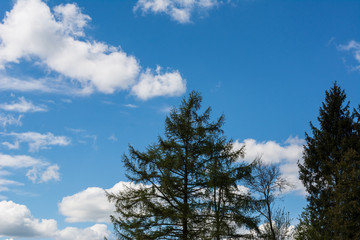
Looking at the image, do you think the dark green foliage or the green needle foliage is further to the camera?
the dark green foliage

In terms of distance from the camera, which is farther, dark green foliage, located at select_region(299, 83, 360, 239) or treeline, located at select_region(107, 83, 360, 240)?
dark green foliage, located at select_region(299, 83, 360, 239)

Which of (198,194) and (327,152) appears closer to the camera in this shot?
(198,194)

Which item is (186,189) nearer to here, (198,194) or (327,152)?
(198,194)

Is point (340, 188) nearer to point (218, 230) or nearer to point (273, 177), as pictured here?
point (273, 177)

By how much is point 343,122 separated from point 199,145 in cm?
1542

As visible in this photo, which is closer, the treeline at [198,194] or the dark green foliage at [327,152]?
the treeline at [198,194]

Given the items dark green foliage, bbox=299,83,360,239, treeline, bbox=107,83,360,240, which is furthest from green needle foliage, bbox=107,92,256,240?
dark green foliage, bbox=299,83,360,239

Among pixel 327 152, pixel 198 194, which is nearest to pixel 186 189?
pixel 198 194

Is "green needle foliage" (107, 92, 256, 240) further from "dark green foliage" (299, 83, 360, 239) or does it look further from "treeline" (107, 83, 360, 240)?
"dark green foliage" (299, 83, 360, 239)

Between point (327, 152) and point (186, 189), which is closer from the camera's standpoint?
point (186, 189)

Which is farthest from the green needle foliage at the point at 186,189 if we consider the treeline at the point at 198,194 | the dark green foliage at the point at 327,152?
the dark green foliage at the point at 327,152

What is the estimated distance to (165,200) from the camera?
705 inches

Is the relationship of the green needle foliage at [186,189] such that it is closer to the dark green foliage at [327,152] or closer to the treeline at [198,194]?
the treeline at [198,194]

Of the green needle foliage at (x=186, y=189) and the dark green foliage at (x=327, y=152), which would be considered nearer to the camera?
the green needle foliage at (x=186, y=189)
